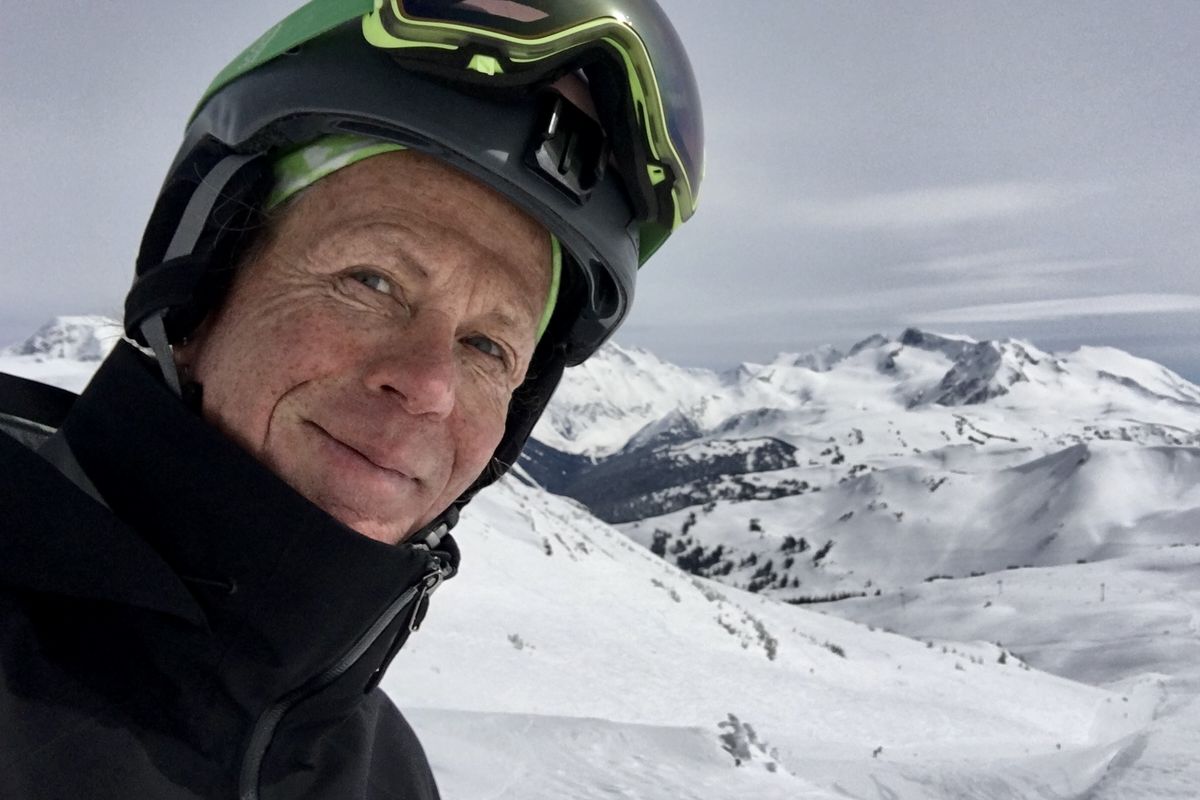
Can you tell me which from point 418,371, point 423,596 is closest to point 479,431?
point 418,371

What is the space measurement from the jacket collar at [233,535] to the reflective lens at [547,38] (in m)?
1.25

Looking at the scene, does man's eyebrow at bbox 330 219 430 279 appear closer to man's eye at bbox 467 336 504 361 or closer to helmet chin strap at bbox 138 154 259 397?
man's eye at bbox 467 336 504 361

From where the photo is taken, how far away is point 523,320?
2.35 m

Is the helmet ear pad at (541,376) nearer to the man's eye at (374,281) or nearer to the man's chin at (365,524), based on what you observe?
the man's chin at (365,524)

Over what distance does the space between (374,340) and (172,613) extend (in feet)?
2.61

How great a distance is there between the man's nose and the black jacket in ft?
1.16

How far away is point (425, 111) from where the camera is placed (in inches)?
82.0

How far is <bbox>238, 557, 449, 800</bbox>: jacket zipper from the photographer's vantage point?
5.58 feet

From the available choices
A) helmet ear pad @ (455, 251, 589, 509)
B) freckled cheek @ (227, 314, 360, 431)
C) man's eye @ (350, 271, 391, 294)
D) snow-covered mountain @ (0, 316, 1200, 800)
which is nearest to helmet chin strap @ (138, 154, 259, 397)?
freckled cheek @ (227, 314, 360, 431)

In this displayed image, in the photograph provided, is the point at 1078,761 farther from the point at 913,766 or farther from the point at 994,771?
the point at 913,766

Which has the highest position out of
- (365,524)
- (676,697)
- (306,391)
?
(306,391)

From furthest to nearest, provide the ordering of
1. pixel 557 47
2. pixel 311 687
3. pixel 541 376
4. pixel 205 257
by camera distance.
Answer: pixel 541 376
pixel 557 47
pixel 205 257
pixel 311 687

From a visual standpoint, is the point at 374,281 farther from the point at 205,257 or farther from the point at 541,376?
the point at 541,376

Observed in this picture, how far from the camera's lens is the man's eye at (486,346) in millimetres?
2240
